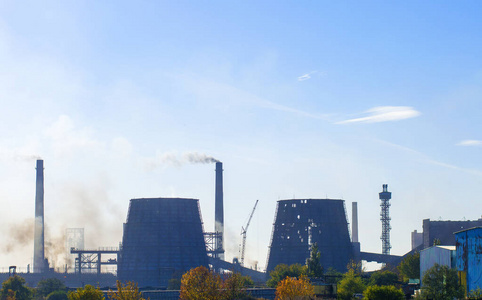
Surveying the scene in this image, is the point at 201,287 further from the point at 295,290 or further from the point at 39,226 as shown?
the point at 39,226

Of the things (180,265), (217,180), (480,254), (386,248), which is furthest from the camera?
(386,248)

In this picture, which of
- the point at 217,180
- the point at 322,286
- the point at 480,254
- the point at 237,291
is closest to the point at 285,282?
the point at 237,291

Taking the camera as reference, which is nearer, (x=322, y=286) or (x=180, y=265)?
(x=322, y=286)

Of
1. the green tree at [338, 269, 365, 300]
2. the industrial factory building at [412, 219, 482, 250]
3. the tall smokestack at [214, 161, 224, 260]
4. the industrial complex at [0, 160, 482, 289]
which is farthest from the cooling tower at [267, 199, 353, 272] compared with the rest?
the green tree at [338, 269, 365, 300]

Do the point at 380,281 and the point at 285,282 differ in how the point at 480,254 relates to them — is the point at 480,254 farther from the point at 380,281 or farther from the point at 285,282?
the point at 380,281

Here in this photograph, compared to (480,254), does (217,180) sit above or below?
above

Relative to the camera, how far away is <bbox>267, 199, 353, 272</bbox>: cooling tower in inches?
6304

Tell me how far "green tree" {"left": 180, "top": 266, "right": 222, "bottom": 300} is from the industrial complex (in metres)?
66.4

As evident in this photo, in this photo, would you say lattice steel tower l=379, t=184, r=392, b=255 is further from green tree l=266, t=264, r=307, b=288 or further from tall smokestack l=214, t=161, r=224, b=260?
green tree l=266, t=264, r=307, b=288

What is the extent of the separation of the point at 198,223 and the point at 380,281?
6128cm

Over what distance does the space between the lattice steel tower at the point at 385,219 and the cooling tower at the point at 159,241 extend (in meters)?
49.1

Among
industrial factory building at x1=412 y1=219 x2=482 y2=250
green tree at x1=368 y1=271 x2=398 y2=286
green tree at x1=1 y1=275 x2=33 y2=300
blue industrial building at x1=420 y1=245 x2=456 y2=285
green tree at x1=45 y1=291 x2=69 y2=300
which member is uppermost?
industrial factory building at x1=412 y1=219 x2=482 y2=250

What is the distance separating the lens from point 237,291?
82.1m

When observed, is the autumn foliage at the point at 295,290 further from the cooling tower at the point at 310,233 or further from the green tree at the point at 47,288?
the cooling tower at the point at 310,233
